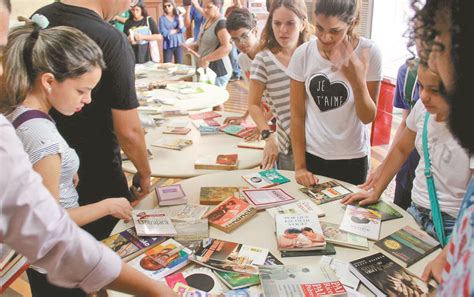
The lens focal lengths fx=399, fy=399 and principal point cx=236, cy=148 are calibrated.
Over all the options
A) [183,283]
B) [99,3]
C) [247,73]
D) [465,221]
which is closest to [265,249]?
[183,283]

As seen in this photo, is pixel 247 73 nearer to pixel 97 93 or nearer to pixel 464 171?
pixel 97 93

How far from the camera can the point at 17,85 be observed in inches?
52.2

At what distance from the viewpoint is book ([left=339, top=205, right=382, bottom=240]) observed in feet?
5.07

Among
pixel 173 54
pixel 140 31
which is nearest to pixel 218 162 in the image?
pixel 140 31

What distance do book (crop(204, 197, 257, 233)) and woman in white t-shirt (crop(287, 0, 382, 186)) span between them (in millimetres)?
421

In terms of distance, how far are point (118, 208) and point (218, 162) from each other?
0.82 m

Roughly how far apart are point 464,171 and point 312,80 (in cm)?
81

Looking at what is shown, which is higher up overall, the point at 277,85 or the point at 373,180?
the point at 277,85

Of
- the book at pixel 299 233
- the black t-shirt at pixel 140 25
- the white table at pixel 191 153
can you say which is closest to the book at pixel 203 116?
the white table at pixel 191 153

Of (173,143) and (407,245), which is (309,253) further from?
(173,143)

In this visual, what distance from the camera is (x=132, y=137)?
1930mm

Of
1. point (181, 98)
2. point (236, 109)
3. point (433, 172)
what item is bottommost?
point (236, 109)

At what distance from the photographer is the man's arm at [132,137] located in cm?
187

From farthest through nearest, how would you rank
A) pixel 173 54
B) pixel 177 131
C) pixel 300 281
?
1. pixel 173 54
2. pixel 177 131
3. pixel 300 281
